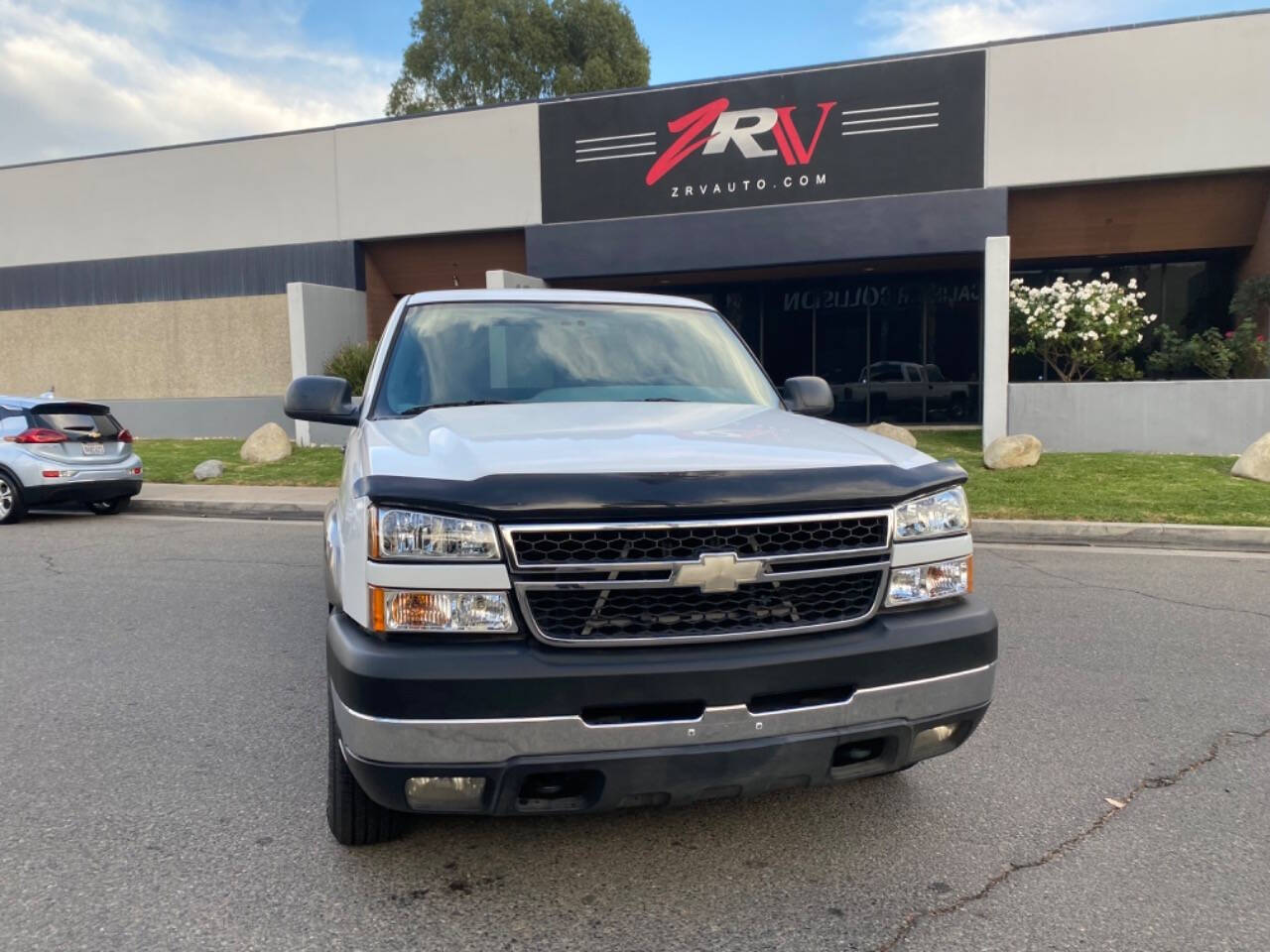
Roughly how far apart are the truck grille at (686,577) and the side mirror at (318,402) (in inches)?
76.7

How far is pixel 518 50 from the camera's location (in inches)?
1485

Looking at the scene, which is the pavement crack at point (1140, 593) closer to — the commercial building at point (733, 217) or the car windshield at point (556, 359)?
the car windshield at point (556, 359)

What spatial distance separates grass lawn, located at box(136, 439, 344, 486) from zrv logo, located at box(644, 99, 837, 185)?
8223 mm

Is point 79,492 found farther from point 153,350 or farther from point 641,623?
point 153,350

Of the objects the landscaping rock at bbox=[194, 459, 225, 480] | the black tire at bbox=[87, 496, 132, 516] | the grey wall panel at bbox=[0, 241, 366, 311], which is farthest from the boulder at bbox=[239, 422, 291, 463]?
the grey wall panel at bbox=[0, 241, 366, 311]

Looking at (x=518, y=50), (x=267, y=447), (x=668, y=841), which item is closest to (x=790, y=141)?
(x=267, y=447)

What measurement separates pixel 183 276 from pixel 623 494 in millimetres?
21904

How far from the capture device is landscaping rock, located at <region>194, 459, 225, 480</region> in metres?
14.4

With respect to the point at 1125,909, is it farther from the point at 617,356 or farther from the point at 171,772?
the point at 171,772

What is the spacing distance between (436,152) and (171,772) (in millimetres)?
17442

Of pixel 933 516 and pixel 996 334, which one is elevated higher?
pixel 996 334

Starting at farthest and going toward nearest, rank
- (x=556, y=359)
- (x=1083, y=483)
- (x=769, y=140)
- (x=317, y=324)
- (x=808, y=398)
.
→ (x=317, y=324), (x=769, y=140), (x=1083, y=483), (x=808, y=398), (x=556, y=359)

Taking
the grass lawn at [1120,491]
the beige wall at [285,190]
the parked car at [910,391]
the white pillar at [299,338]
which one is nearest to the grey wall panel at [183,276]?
the beige wall at [285,190]

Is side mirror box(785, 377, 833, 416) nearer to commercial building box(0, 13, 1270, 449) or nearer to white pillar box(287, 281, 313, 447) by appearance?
commercial building box(0, 13, 1270, 449)
